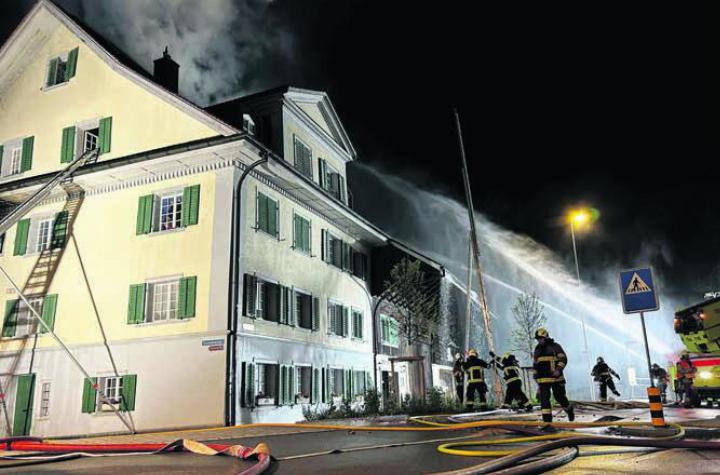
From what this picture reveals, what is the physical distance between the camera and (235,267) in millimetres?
17062

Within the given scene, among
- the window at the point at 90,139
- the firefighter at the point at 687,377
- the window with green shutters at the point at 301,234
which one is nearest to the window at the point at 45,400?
the window at the point at 90,139

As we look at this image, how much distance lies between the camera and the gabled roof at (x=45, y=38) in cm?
1998

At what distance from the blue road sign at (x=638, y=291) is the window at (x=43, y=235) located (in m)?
18.1

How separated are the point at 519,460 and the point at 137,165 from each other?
15.8 m

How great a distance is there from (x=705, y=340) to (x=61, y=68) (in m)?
23.1

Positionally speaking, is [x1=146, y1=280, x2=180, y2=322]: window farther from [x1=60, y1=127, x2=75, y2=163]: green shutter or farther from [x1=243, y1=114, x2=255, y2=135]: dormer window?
[x1=60, y1=127, x2=75, y2=163]: green shutter

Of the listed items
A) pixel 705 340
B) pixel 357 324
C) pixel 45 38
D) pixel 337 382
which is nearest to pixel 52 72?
pixel 45 38

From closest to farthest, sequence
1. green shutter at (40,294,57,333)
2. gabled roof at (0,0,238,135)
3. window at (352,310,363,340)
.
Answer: green shutter at (40,294,57,333) < gabled roof at (0,0,238,135) < window at (352,310,363,340)

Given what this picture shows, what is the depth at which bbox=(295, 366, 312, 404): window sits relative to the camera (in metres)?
19.5

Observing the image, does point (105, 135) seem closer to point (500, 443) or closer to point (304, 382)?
point (304, 382)

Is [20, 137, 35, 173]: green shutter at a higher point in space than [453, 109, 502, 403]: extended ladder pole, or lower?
higher

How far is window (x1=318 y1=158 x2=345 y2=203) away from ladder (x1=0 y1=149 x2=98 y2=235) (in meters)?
8.70

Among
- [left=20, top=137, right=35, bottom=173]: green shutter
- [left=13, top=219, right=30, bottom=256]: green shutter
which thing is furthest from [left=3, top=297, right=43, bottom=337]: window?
[left=20, top=137, right=35, bottom=173]: green shutter

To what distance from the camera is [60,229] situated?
19.8 metres
